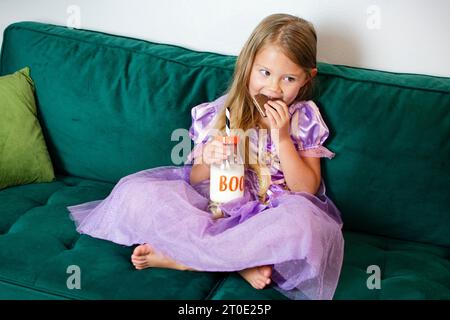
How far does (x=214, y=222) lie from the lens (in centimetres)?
139

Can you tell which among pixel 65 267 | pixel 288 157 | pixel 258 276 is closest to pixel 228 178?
pixel 288 157

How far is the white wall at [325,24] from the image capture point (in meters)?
1.70

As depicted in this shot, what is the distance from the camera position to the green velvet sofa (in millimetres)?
1322

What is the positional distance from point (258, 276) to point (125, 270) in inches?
12.1

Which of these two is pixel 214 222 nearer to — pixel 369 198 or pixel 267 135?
pixel 267 135

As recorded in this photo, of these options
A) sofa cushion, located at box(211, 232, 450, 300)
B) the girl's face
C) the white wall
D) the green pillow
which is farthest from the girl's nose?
the green pillow

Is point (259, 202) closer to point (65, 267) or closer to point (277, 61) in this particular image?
point (277, 61)

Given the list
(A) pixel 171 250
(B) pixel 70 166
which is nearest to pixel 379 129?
(A) pixel 171 250

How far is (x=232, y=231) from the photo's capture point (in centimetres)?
132

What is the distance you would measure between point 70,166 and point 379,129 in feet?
3.16

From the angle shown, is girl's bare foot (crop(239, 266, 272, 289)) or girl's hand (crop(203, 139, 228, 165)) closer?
girl's bare foot (crop(239, 266, 272, 289))

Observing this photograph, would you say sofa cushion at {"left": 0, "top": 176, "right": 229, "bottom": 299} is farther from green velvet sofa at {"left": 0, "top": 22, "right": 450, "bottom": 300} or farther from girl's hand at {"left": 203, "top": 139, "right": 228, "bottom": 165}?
girl's hand at {"left": 203, "top": 139, "right": 228, "bottom": 165}

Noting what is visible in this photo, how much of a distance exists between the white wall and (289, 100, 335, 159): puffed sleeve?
10.9 inches

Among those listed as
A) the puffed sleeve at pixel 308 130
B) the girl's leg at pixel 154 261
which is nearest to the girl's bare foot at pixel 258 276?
the girl's leg at pixel 154 261
